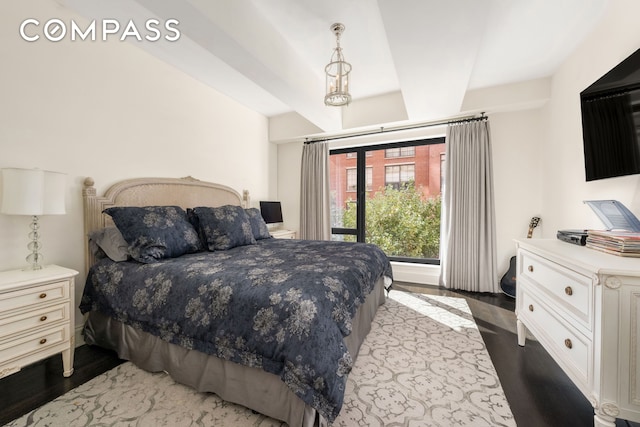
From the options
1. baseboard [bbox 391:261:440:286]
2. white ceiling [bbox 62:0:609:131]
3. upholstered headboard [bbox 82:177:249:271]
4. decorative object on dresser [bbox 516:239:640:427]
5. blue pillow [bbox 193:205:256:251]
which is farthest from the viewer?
baseboard [bbox 391:261:440:286]

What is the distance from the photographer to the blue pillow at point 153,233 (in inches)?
78.7

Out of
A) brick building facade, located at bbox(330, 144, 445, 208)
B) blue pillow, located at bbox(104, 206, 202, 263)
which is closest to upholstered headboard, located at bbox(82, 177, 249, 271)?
blue pillow, located at bbox(104, 206, 202, 263)

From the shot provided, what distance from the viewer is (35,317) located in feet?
5.11

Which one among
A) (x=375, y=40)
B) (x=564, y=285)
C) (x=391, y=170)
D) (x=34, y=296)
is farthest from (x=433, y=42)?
(x=34, y=296)

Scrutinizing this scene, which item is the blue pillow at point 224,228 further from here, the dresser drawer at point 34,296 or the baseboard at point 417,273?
the baseboard at point 417,273

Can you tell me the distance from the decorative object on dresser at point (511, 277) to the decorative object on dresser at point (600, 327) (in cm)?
196

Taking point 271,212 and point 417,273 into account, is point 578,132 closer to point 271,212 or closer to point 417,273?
point 417,273

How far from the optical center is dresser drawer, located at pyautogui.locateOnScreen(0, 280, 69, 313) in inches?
56.8

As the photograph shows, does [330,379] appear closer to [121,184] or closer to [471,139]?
[121,184]

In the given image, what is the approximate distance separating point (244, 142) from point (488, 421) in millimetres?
3985

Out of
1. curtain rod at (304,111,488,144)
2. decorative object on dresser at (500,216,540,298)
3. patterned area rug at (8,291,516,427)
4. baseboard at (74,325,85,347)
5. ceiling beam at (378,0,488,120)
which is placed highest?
ceiling beam at (378,0,488,120)

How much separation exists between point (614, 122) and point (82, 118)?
400cm

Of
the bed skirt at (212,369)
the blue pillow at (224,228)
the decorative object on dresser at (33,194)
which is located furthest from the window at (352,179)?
the decorative object on dresser at (33,194)

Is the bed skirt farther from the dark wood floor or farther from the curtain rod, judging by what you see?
the curtain rod
